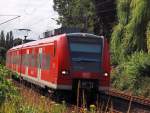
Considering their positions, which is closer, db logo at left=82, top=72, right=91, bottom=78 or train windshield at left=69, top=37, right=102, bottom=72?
db logo at left=82, top=72, right=91, bottom=78

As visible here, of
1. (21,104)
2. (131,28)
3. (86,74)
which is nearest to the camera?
(21,104)

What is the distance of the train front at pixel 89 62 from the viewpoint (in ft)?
69.6

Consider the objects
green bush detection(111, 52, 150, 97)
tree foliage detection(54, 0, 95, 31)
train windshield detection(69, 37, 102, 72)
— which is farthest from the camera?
tree foliage detection(54, 0, 95, 31)

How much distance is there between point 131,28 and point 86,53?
13.4 metres

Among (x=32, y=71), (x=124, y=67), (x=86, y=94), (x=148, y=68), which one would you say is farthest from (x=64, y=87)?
(x=124, y=67)

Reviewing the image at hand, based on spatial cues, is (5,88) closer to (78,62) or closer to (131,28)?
(78,62)

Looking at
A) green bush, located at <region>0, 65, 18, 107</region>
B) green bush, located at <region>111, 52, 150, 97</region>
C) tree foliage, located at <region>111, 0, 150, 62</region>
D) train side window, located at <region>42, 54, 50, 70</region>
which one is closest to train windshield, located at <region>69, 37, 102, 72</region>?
train side window, located at <region>42, 54, 50, 70</region>

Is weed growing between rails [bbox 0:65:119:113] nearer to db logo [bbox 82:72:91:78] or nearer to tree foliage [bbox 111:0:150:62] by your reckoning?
db logo [bbox 82:72:91:78]

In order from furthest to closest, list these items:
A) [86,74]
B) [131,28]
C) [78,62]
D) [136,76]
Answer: [131,28], [136,76], [78,62], [86,74]

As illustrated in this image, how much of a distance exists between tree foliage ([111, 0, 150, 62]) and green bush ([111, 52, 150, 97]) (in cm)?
88

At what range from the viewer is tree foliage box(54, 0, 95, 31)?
5928 cm

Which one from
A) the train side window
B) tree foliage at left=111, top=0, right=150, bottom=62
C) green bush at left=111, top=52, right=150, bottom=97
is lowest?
green bush at left=111, top=52, right=150, bottom=97

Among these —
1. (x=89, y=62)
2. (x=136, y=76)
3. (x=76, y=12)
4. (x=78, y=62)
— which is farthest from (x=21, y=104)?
(x=76, y=12)

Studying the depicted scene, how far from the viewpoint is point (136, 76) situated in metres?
31.6
